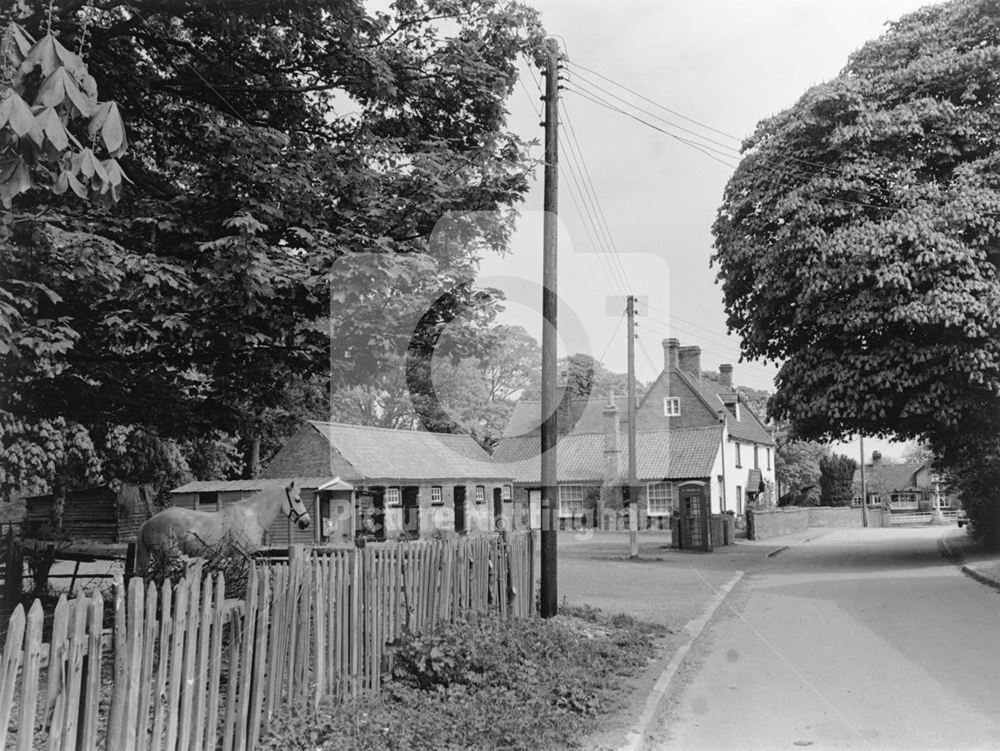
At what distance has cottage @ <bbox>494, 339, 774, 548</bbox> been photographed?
44.3m

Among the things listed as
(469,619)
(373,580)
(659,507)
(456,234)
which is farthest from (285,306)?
(659,507)

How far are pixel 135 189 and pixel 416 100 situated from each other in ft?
11.1

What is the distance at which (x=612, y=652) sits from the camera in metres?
9.03

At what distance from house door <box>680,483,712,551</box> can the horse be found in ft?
72.5

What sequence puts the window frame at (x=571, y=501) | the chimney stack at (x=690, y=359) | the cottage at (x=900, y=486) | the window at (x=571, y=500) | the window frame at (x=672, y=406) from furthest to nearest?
the cottage at (x=900, y=486), the chimney stack at (x=690, y=359), the window frame at (x=672, y=406), the window at (x=571, y=500), the window frame at (x=571, y=501)

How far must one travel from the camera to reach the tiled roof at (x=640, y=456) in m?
43.9

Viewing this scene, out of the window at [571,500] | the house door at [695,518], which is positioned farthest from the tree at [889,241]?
the window at [571,500]

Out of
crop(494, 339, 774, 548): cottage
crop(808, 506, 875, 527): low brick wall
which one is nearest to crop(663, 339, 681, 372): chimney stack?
crop(494, 339, 774, 548): cottage

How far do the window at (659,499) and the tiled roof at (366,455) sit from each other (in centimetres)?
1134

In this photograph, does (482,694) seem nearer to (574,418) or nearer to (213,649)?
(213,649)

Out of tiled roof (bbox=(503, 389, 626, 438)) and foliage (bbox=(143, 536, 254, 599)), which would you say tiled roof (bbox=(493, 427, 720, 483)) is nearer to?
tiled roof (bbox=(503, 389, 626, 438))

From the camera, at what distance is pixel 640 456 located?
153 feet

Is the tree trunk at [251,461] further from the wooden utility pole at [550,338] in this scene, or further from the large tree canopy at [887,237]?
the wooden utility pole at [550,338]

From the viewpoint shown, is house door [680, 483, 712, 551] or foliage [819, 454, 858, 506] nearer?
house door [680, 483, 712, 551]
